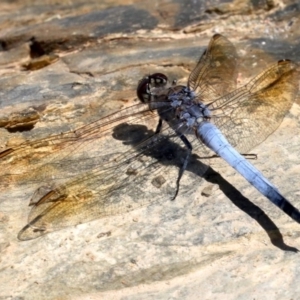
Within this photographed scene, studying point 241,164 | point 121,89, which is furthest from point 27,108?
point 241,164

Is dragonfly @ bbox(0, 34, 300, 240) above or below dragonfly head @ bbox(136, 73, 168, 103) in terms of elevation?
below

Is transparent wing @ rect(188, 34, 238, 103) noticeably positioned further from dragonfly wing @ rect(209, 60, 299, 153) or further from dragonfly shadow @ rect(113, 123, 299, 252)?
dragonfly shadow @ rect(113, 123, 299, 252)

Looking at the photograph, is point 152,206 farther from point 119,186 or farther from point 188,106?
point 188,106

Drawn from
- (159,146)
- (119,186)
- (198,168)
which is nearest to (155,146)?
(159,146)

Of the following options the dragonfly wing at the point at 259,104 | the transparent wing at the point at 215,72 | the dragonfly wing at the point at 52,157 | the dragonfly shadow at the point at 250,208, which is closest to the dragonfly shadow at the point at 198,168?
the dragonfly shadow at the point at 250,208

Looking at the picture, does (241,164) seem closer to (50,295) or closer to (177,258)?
(177,258)

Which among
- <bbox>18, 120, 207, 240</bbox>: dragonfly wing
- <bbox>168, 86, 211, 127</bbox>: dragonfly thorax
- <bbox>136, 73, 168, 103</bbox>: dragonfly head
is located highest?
<bbox>136, 73, 168, 103</bbox>: dragonfly head

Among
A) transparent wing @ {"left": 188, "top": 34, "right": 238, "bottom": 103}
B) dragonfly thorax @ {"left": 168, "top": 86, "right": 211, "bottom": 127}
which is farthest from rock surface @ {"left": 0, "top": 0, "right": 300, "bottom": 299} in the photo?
dragonfly thorax @ {"left": 168, "top": 86, "right": 211, "bottom": 127}
